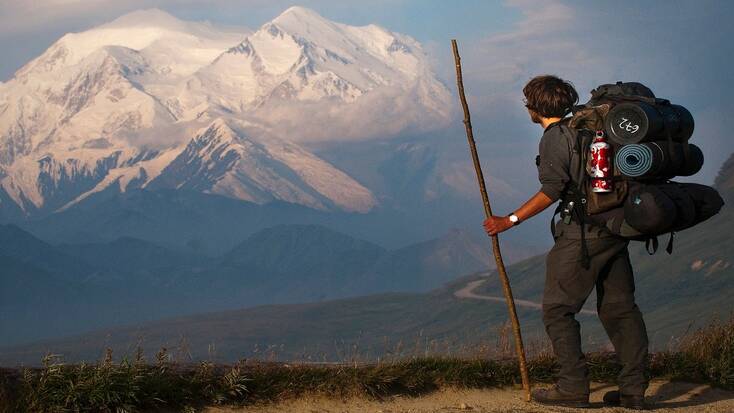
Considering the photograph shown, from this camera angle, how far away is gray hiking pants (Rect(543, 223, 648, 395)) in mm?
9289

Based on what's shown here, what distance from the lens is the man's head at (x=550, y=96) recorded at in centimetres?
941

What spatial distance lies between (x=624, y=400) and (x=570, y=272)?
1.44 m

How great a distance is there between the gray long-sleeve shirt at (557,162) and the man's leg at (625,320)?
102 cm

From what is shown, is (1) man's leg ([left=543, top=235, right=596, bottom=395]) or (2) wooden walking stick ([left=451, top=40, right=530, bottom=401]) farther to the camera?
(2) wooden walking stick ([left=451, top=40, right=530, bottom=401])

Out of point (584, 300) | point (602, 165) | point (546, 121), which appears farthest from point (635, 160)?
point (584, 300)

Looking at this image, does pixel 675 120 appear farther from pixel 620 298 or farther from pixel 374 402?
pixel 374 402

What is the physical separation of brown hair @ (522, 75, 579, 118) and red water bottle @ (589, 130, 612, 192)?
610mm

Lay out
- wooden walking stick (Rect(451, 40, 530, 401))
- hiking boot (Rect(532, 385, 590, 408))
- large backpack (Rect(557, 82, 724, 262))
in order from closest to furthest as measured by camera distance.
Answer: large backpack (Rect(557, 82, 724, 262)) → hiking boot (Rect(532, 385, 590, 408)) → wooden walking stick (Rect(451, 40, 530, 401))

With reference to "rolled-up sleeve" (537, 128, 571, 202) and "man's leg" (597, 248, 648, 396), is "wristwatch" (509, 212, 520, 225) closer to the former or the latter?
"rolled-up sleeve" (537, 128, 571, 202)

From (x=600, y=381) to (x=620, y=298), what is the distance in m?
1.82

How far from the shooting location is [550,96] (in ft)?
30.9

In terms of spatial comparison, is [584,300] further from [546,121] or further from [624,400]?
[546,121]

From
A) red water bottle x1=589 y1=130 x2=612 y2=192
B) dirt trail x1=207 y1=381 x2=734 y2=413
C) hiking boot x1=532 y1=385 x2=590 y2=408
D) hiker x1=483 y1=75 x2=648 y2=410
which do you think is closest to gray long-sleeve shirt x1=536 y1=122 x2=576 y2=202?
hiker x1=483 y1=75 x2=648 y2=410

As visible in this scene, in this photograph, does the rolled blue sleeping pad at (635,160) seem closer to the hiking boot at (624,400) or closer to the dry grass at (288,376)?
the hiking boot at (624,400)
